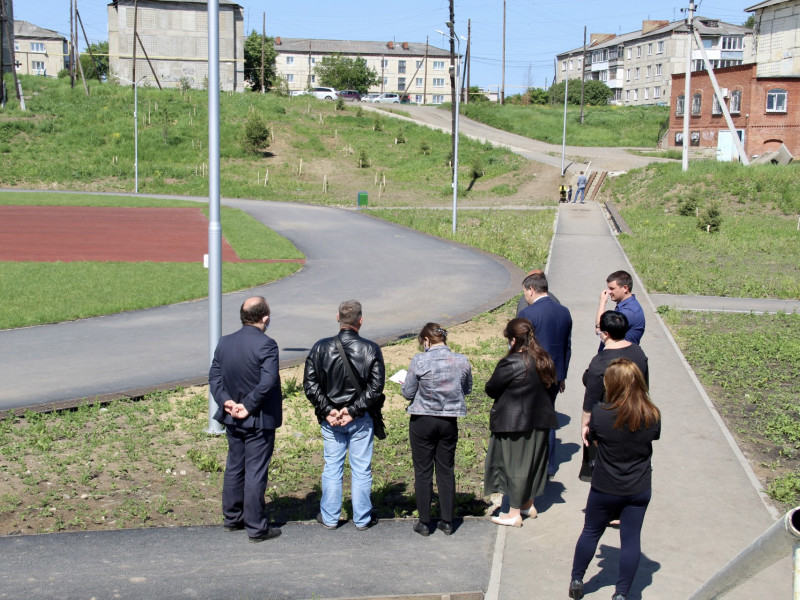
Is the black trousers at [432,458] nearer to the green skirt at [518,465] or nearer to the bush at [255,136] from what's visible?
the green skirt at [518,465]

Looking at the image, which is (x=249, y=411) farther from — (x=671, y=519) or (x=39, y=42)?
(x=39, y=42)

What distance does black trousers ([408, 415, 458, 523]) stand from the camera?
626cm

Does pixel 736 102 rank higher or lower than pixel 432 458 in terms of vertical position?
higher

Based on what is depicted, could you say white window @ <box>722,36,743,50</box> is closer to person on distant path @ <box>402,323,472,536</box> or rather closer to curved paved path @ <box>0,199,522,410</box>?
curved paved path @ <box>0,199,522,410</box>

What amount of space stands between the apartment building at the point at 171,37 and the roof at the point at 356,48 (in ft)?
158

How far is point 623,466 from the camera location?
5258 millimetres

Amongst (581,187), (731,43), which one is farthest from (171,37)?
(731,43)

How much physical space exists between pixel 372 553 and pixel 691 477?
3.21 metres

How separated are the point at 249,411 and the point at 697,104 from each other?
184ft

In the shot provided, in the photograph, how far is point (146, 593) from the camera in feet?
17.3

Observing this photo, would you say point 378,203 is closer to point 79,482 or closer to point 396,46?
Result: point 79,482

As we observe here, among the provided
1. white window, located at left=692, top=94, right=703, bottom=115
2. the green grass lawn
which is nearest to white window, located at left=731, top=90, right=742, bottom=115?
white window, located at left=692, top=94, right=703, bottom=115

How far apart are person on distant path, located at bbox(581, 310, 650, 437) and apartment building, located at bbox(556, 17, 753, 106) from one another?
86666mm

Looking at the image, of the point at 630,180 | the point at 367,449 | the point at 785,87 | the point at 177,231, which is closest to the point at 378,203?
the point at 630,180
